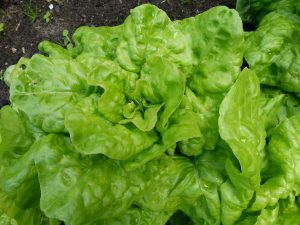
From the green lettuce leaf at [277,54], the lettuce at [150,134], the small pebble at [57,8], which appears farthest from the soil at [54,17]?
the lettuce at [150,134]

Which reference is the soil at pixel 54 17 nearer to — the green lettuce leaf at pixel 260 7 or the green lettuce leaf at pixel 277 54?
the green lettuce leaf at pixel 260 7

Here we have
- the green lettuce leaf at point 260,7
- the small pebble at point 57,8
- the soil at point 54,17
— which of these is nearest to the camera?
the green lettuce leaf at point 260,7

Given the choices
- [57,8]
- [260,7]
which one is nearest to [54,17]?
[57,8]

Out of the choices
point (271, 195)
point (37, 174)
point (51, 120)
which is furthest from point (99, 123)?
point (271, 195)

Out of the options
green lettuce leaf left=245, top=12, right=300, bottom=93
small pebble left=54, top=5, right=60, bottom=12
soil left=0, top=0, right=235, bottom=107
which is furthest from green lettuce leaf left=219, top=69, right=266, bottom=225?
small pebble left=54, top=5, right=60, bottom=12

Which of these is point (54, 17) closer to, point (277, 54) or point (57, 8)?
point (57, 8)

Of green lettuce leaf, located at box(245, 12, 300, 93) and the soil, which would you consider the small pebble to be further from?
green lettuce leaf, located at box(245, 12, 300, 93)

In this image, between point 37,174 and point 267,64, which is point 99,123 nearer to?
point 37,174
